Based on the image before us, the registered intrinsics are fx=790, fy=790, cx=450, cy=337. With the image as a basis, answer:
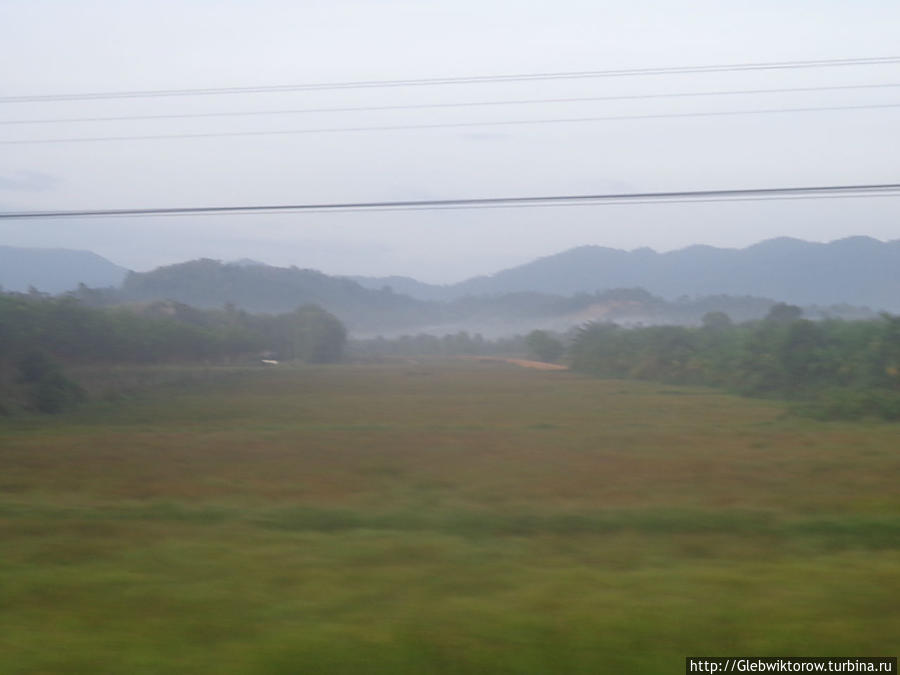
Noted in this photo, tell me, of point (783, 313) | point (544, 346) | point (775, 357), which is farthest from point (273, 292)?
point (783, 313)

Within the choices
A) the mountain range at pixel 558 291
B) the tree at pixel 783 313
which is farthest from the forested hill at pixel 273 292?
the tree at pixel 783 313

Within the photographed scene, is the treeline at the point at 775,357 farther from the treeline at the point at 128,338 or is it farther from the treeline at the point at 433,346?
the treeline at the point at 128,338

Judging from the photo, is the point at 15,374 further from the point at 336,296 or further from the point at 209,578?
the point at 209,578

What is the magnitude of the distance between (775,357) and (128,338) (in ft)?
57.5

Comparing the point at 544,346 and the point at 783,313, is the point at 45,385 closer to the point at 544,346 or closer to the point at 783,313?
the point at 544,346

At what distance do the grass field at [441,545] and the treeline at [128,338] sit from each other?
378 cm

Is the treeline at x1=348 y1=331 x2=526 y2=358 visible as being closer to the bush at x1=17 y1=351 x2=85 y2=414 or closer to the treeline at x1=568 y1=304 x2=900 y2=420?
the treeline at x1=568 y1=304 x2=900 y2=420

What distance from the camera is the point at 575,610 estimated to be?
5504 millimetres

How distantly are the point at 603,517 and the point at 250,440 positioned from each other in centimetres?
723

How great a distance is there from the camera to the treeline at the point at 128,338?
18828 mm

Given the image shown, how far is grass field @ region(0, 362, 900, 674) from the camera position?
16.3ft

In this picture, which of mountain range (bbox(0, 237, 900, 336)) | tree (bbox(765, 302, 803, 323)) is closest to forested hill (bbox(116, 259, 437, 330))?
mountain range (bbox(0, 237, 900, 336))

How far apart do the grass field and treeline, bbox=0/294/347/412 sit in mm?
3778

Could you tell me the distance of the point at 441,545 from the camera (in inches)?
285
